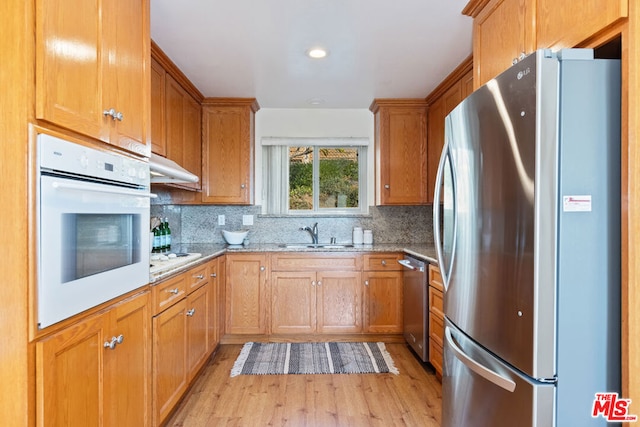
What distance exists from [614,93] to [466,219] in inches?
24.0

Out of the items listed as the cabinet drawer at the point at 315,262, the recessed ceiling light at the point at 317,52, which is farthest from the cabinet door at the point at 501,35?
the cabinet drawer at the point at 315,262

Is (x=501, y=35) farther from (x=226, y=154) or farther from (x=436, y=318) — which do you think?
(x=226, y=154)

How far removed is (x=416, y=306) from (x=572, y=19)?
220 cm

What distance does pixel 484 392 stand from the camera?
1.27 m

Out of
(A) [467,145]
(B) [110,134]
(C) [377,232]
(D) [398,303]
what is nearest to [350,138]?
(C) [377,232]

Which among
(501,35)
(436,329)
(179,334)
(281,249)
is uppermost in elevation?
(501,35)

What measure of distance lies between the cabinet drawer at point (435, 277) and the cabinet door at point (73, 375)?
6.57 feet

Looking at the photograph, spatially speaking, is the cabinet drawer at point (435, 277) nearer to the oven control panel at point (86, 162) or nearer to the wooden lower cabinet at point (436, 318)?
the wooden lower cabinet at point (436, 318)

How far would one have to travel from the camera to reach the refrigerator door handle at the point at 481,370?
1.14 meters

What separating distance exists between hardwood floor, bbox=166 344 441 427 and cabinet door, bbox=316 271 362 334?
65 cm

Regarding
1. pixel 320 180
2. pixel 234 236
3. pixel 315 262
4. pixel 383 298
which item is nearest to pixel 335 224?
pixel 320 180

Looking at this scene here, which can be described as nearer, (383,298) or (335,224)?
(383,298)

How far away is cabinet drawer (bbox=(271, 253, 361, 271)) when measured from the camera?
128 inches

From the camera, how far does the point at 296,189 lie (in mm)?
3869
